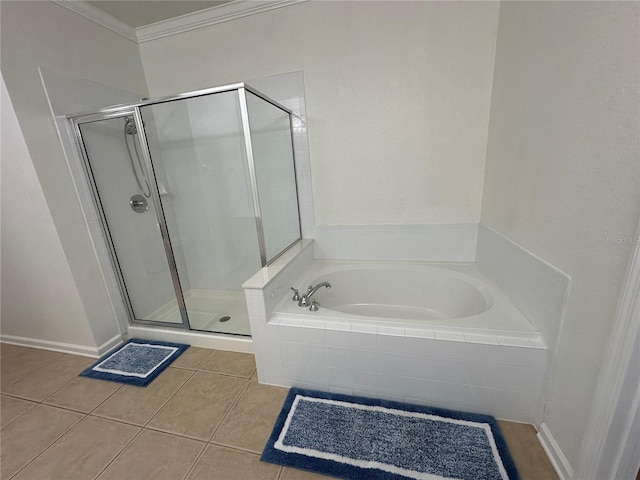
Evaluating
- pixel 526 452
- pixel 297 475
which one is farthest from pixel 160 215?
pixel 526 452

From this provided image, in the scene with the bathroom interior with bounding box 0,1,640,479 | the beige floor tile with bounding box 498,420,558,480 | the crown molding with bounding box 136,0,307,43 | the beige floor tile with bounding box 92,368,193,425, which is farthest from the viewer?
the crown molding with bounding box 136,0,307,43

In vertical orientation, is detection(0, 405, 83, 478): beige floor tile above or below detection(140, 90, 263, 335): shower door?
below

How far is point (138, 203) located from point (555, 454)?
2888mm

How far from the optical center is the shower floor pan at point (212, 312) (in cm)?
193

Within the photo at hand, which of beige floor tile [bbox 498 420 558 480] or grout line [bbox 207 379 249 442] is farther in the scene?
grout line [bbox 207 379 249 442]

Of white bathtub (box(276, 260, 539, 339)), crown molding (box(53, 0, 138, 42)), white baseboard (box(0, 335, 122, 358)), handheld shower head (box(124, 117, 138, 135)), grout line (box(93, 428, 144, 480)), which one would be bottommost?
grout line (box(93, 428, 144, 480))

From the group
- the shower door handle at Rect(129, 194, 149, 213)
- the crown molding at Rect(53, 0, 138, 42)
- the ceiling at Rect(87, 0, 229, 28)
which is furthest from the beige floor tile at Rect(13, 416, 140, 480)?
the ceiling at Rect(87, 0, 229, 28)

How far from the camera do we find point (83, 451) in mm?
1181

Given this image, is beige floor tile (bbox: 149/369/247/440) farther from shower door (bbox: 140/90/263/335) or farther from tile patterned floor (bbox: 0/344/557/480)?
→ shower door (bbox: 140/90/263/335)

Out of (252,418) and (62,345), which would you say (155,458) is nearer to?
(252,418)

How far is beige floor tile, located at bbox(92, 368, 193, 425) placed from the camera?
1.35 m

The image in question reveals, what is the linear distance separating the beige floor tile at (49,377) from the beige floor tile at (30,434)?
0.48 ft

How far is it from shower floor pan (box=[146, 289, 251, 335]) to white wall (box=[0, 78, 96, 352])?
507mm

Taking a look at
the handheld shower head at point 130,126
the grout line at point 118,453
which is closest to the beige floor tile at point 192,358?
the grout line at point 118,453
